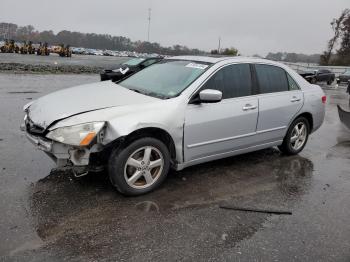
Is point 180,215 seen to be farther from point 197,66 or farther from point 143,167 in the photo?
point 197,66

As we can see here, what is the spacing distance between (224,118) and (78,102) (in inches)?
73.4

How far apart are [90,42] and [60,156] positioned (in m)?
122

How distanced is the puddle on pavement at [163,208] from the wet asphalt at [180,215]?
1cm

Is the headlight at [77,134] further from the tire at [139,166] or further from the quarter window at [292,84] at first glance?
the quarter window at [292,84]

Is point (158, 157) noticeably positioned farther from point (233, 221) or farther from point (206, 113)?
point (233, 221)

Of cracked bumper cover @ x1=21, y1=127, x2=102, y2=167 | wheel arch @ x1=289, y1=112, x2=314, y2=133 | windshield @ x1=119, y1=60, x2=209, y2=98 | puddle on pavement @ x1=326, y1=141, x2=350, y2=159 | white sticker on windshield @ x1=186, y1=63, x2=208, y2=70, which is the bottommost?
puddle on pavement @ x1=326, y1=141, x2=350, y2=159

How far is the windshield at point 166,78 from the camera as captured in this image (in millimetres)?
4645

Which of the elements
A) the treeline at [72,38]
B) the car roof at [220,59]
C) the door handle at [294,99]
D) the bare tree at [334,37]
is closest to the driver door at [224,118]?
the car roof at [220,59]

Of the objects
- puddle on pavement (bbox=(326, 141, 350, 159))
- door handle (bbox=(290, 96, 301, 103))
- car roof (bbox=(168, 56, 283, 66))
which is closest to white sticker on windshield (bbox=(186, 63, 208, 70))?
car roof (bbox=(168, 56, 283, 66))

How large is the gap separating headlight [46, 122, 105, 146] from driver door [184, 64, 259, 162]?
114 cm

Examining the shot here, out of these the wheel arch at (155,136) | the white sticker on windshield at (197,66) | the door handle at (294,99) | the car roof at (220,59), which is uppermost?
the car roof at (220,59)

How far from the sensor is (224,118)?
15.5 feet

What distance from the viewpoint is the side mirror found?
438 centimetres

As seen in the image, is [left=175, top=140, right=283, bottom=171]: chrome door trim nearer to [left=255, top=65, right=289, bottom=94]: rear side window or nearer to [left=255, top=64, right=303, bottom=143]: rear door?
[left=255, top=64, right=303, bottom=143]: rear door
